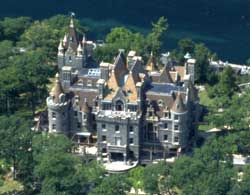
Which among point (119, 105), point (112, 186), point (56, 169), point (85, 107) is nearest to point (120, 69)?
point (119, 105)

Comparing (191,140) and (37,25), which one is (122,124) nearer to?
(191,140)

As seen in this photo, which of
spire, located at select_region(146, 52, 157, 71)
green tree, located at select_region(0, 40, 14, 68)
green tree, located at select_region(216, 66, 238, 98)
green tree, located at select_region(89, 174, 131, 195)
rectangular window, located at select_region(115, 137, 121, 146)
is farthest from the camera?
green tree, located at select_region(0, 40, 14, 68)

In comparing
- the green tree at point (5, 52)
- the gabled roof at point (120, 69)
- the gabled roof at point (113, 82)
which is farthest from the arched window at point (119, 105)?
the green tree at point (5, 52)

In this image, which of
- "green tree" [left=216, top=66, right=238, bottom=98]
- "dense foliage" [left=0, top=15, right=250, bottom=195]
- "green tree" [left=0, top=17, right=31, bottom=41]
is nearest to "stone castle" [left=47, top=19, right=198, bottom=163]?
"dense foliage" [left=0, top=15, right=250, bottom=195]

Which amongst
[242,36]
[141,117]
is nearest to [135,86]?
[141,117]

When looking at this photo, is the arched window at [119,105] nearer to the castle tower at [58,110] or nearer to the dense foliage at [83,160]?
the castle tower at [58,110]

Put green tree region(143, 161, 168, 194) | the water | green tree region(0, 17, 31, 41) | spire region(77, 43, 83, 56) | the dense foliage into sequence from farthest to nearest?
the water < green tree region(0, 17, 31, 41) < spire region(77, 43, 83, 56) < green tree region(143, 161, 168, 194) < the dense foliage

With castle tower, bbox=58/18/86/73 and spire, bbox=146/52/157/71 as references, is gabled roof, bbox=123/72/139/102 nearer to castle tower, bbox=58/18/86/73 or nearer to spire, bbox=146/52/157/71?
spire, bbox=146/52/157/71

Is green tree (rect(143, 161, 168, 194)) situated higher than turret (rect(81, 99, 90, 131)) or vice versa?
turret (rect(81, 99, 90, 131))
